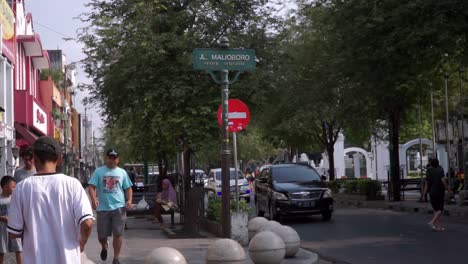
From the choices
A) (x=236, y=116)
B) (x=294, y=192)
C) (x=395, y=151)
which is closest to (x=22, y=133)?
(x=294, y=192)

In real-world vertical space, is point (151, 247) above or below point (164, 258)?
below

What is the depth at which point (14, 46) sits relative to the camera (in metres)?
27.3

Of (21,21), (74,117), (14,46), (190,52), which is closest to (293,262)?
(190,52)

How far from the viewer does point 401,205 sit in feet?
90.6

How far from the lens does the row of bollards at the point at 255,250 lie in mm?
9352

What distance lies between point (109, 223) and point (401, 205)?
58.9ft

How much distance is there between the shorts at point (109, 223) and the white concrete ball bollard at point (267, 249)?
2.15 metres

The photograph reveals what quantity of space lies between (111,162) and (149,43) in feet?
22.1

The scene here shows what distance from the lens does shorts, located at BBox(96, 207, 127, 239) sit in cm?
1162

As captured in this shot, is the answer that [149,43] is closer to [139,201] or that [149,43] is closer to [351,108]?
[139,201]

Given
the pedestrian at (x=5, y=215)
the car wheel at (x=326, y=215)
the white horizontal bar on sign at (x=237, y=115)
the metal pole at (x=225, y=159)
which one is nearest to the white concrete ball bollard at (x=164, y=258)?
the pedestrian at (x=5, y=215)

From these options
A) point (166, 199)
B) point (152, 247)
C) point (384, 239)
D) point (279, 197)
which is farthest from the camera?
point (279, 197)

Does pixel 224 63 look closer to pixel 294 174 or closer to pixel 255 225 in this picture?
pixel 255 225

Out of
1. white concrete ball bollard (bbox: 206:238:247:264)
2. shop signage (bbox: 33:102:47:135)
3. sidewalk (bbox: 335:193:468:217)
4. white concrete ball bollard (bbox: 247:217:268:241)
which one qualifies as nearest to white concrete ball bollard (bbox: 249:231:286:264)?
white concrete ball bollard (bbox: 206:238:247:264)
